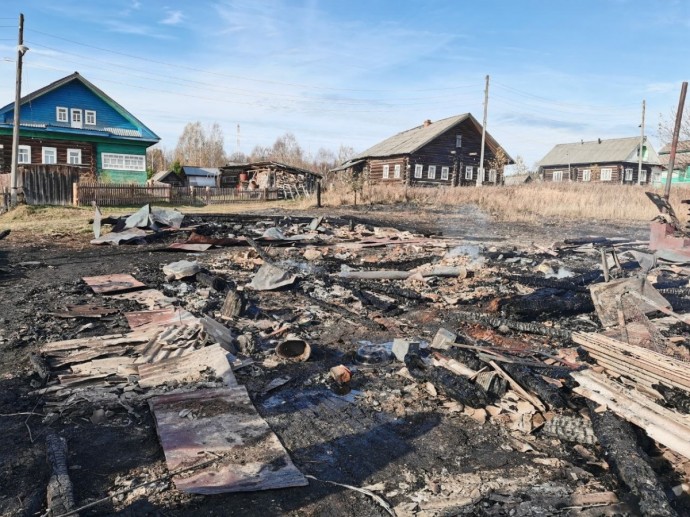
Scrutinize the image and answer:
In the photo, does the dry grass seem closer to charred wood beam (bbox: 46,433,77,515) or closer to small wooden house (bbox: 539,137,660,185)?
charred wood beam (bbox: 46,433,77,515)

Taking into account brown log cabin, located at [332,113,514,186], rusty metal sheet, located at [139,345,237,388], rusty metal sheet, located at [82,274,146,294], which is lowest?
rusty metal sheet, located at [139,345,237,388]

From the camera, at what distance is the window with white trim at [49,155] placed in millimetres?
27609

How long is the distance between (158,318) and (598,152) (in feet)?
184

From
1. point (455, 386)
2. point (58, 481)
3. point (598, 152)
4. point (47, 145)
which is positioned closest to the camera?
point (58, 481)

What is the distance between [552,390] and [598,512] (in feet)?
4.38

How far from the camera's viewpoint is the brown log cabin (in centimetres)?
3691

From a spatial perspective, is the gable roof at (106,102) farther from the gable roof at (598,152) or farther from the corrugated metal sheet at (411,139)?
the gable roof at (598,152)

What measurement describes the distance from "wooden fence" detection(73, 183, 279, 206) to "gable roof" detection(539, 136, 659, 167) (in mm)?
36738

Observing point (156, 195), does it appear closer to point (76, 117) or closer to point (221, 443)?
point (76, 117)

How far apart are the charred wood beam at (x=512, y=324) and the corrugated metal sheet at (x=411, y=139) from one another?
101ft

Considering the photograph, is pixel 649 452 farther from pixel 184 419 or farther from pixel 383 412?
pixel 184 419

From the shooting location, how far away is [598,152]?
52594 millimetres

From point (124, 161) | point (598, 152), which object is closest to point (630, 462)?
point (124, 161)

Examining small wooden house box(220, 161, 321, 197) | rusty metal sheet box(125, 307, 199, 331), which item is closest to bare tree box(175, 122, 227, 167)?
small wooden house box(220, 161, 321, 197)
